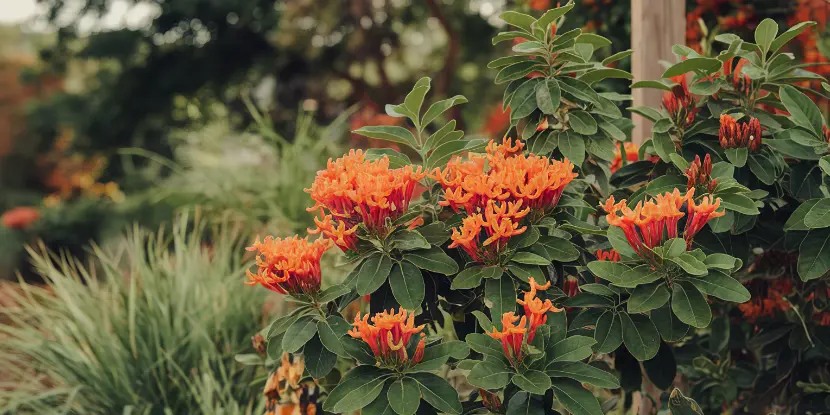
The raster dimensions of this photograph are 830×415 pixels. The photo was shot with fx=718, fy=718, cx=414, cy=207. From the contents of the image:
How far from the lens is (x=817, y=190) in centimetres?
163

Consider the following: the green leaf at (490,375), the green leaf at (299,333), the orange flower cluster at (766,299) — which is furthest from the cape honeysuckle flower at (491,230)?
the orange flower cluster at (766,299)

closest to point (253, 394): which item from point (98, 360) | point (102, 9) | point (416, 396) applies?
point (98, 360)

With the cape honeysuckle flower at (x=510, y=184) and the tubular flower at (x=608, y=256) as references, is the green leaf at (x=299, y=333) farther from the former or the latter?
the tubular flower at (x=608, y=256)

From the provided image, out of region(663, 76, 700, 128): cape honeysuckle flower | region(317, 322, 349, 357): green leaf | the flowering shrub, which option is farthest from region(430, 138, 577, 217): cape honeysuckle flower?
region(663, 76, 700, 128): cape honeysuckle flower

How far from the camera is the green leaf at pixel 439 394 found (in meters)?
1.26

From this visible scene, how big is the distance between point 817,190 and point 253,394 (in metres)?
1.77

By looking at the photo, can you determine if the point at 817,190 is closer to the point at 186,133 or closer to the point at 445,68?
the point at 445,68

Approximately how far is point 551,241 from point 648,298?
0.22 metres

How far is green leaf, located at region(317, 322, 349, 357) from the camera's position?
1.33 metres

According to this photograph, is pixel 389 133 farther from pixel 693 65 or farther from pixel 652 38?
pixel 652 38

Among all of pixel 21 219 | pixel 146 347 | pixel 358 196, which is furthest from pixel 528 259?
pixel 21 219

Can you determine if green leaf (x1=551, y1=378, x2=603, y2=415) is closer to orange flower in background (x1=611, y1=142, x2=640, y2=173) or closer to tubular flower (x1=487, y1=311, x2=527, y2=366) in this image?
tubular flower (x1=487, y1=311, x2=527, y2=366)

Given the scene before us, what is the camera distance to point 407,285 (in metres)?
1.37

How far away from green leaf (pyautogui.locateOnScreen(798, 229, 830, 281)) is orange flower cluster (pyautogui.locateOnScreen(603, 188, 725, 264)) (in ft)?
1.13
